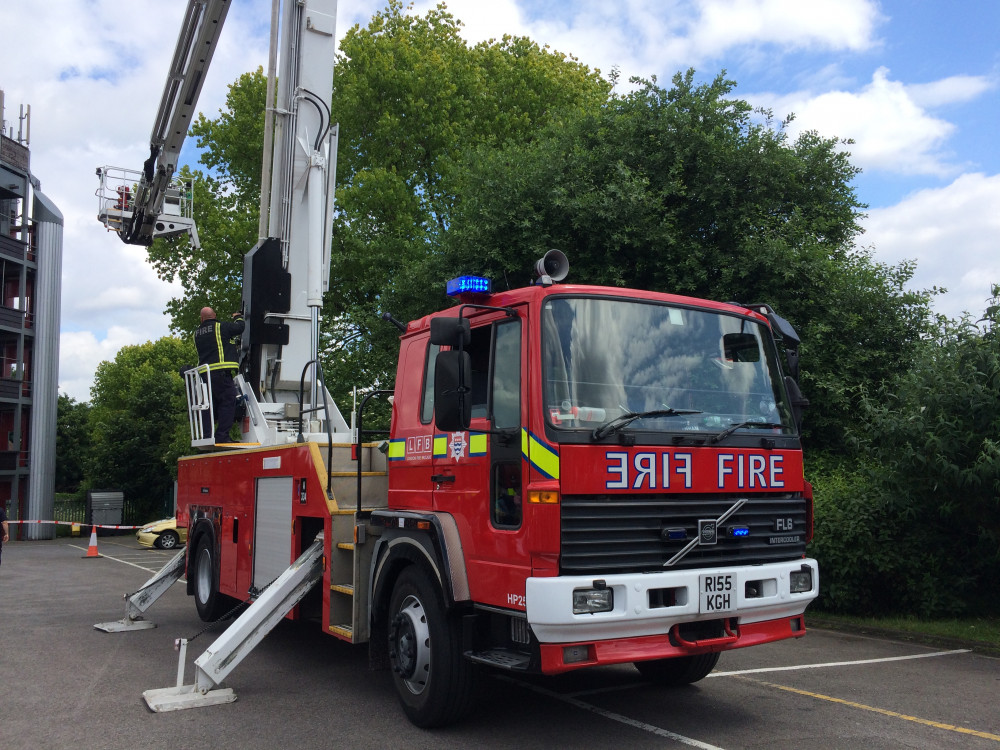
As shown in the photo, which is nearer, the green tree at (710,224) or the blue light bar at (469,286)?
the blue light bar at (469,286)

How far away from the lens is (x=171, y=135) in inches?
571

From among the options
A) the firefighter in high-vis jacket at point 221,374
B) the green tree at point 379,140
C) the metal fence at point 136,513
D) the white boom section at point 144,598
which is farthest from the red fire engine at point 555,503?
the metal fence at point 136,513

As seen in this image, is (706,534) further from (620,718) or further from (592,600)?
(620,718)

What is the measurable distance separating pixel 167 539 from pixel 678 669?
20398mm

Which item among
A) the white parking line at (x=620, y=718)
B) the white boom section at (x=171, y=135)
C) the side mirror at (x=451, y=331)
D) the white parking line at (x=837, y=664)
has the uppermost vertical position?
the white boom section at (x=171, y=135)

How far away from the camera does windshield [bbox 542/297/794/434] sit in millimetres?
4977

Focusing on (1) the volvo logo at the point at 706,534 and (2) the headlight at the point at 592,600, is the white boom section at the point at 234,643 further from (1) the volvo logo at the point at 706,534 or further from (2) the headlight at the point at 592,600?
(1) the volvo logo at the point at 706,534

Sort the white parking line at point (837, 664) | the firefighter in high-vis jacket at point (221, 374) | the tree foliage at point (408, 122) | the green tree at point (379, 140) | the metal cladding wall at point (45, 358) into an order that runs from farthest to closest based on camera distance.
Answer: the metal cladding wall at point (45, 358) < the green tree at point (379, 140) < the tree foliage at point (408, 122) < the firefighter in high-vis jacket at point (221, 374) < the white parking line at point (837, 664)

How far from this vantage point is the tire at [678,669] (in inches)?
253

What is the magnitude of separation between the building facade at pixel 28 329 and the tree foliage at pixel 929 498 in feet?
101

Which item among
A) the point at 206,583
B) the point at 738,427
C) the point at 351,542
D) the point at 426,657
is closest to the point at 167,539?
the point at 206,583

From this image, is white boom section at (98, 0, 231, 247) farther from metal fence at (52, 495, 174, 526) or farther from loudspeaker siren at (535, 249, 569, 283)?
metal fence at (52, 495, 174, 526)

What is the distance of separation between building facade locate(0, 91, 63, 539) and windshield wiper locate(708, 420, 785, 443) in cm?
3278

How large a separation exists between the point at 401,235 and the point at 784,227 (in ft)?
34.2
